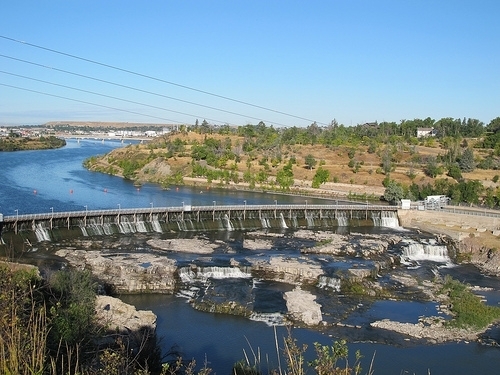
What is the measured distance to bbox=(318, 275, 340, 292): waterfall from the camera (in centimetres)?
3072

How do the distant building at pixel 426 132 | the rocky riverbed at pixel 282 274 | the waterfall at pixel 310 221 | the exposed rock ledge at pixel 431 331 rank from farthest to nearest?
the distant building at pixel 426 132, the waterfall at pixel 310 221, the rocky riverbed at pixel 282 274, the exposed rock ledge at pixel 431 331

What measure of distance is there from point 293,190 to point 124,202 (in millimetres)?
26691

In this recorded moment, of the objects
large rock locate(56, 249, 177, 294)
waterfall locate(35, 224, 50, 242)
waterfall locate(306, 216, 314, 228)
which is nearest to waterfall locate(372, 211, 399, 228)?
waterfall locate(306, 216, 314, 228)

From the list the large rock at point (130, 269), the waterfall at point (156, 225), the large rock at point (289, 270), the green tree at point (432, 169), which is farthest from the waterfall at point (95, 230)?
the green tree at point (432, 169)

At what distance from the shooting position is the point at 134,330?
21.2m

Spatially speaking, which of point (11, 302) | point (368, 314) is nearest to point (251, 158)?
point (368, 314)

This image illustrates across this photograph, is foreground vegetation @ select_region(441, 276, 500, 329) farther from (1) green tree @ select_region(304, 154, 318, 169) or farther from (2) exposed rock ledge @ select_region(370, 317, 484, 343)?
(1) green tree @ select_region(304, 154, 318, 169)

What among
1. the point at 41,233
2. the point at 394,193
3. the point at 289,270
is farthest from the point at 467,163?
the point at 41,233

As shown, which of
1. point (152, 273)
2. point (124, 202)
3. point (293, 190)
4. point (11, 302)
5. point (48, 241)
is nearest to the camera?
point (11, 302)

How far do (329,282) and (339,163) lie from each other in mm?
59347

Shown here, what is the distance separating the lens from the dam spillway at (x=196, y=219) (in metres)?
38.6

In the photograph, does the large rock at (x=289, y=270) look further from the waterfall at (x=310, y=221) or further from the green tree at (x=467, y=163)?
the green tree at (x=467, y=163)

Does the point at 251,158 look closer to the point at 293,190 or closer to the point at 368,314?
the point at 293,190

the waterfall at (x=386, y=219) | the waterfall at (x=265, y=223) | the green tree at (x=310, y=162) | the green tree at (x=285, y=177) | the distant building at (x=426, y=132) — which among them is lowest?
the waterfall at (x=265, y=223)
